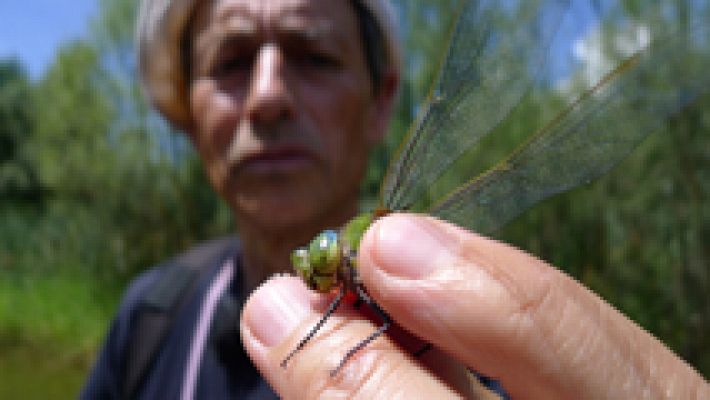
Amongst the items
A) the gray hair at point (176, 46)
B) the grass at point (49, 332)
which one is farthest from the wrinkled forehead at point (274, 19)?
the grass at point (49, 332)

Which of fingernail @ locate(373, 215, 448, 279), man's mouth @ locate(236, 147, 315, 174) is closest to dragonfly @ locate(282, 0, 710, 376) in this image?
fingernail @ locate(373, 215, 448, 279)

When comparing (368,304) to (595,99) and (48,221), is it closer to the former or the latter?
(595,99)

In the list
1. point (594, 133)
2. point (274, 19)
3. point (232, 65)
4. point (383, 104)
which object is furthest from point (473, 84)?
point (383, 104)

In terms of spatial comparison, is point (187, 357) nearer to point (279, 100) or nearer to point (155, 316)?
point (155, 316)

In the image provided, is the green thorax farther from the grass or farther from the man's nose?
the grass

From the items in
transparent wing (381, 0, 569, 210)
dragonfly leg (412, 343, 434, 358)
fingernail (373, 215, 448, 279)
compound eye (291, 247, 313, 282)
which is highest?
transparent wing (381, 0, 569, 210)

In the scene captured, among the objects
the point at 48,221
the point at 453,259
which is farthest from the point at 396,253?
the point at 48,221

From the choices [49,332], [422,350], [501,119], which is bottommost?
[49,332]
